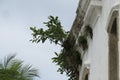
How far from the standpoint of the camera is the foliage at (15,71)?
16.0 metres

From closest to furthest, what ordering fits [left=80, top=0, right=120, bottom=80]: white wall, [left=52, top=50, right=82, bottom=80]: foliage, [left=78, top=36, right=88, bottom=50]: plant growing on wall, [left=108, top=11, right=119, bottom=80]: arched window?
1. [left=108, top=11, right=119, bottom=80]: arched window
2. [left=80, top=0, right=120, bottom=80]: white wall
3. [left=78, top=36, right=88, bottom=50]: plant growing on wall
4. [left=52, top=50, right=82, bottom=80]: foliage

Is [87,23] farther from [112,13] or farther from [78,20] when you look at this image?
[112,13]

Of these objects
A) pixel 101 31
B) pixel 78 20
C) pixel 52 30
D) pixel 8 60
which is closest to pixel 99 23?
pixel 101 31

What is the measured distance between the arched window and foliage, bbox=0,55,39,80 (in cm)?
549

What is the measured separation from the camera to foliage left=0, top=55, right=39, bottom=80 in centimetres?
1603

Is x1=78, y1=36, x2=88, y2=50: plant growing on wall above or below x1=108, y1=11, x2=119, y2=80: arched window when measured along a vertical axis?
above

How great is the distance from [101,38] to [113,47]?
1229mm

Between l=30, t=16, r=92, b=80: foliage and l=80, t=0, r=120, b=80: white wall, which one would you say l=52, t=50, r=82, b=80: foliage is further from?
l=80, t=0, r=120, b=80: white wall

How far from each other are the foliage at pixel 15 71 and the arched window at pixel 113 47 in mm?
5489

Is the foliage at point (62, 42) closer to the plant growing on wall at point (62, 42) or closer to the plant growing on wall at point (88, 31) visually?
the plant growing on wall at point (62, 42)

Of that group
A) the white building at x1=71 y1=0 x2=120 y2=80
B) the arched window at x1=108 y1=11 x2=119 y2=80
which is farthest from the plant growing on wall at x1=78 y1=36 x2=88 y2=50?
the arched window at x1=108 y1=11 x2=119 y2=80

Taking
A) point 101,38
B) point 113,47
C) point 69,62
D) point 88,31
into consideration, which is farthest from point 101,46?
point 69,62

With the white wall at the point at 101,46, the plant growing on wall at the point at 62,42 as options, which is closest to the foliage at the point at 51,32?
the plant growing on wall at the point at 62,42

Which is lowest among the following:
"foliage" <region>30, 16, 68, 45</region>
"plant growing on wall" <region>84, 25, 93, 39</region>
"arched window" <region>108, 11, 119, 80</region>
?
"arched window" <region>108, 11, 119, 80</region>
